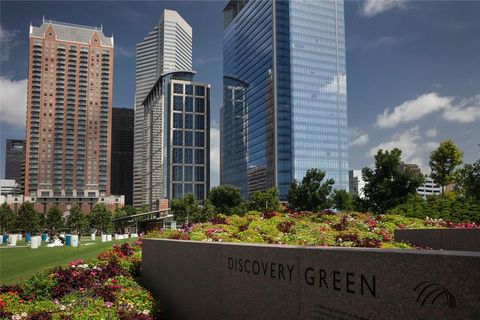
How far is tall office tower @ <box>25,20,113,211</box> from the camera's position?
165 m

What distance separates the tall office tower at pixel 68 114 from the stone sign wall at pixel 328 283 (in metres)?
171

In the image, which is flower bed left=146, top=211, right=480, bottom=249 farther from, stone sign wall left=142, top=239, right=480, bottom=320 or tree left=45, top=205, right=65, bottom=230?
tree left=45, top=205, right=65, bottom=230

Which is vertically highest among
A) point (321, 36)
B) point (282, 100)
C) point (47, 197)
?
point (321, 36)

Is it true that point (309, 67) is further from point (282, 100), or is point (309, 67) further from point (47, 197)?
point (47, 197)

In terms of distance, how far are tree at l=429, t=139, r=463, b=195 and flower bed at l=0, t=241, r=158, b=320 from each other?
30786 mm

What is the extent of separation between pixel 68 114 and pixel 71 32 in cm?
3436

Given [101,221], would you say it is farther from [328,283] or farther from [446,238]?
[328,283]

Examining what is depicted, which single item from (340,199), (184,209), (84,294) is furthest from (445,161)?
(184,209)

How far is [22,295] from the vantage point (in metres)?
10.7

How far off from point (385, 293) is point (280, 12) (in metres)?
149

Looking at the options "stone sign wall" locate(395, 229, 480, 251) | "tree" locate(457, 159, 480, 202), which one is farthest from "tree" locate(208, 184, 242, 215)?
"stone sign wall" locate(395, 229, 480, 251)

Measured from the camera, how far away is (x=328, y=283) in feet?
13.7

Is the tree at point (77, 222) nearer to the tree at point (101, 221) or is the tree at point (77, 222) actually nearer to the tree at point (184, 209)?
the tree at point (101, 221)

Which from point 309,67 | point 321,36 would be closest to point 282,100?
point 309,67
